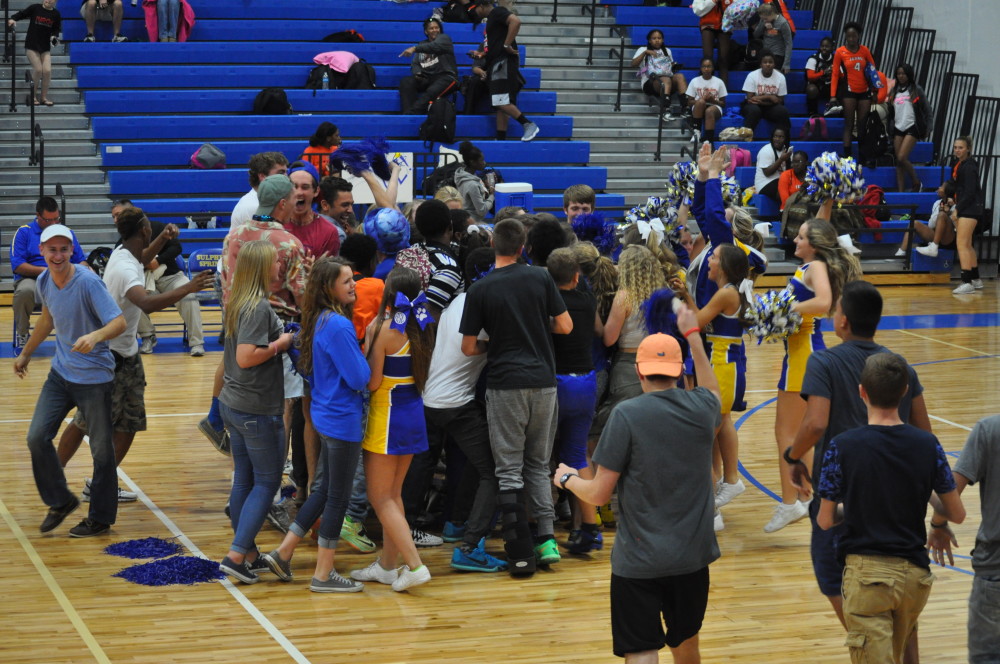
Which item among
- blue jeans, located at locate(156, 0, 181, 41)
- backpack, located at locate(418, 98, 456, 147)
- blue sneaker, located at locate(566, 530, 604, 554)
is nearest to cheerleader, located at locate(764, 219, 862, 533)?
blue sneaker, located at locate(566, 530, 604, 554)

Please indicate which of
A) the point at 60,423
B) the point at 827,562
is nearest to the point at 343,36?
the point at 60,423

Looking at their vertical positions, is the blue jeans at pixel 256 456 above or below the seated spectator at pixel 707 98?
A: below

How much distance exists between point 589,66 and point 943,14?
18.6 feet

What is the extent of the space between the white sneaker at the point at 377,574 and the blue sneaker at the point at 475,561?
0.36 m

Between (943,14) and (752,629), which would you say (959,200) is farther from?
(752,629)

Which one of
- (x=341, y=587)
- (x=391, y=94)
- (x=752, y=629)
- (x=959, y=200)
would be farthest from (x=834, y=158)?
(x=391, y=94)

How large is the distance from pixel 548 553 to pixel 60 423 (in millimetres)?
2624

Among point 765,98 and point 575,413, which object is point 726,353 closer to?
point 575,413

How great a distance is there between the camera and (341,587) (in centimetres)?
569

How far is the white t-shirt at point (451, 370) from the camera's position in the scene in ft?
19.7

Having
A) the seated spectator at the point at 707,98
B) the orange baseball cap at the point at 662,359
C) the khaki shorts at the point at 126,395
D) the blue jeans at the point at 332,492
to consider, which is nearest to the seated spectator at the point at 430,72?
the seated spectator at the point at 707,98

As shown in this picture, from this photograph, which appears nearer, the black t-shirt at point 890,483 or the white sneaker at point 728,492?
the black t-shirt at point 890,483

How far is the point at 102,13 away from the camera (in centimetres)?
1638

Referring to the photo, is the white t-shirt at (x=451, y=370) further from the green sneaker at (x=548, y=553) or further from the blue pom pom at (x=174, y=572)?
the blue pom pom at (x=174, y=572)
